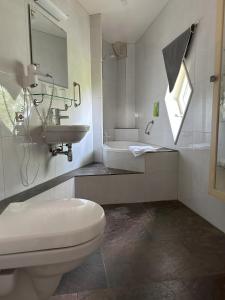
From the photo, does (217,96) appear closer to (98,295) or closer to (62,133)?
(62,133)

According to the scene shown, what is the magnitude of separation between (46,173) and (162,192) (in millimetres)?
1454

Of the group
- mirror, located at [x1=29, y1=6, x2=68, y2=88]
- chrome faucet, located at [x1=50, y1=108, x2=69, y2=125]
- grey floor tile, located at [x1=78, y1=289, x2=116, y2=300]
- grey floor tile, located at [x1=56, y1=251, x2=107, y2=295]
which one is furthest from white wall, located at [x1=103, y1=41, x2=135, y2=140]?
grey floor tile, located at [x1=78, y1=289, x2=116, y2=300]

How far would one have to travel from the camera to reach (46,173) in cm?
217

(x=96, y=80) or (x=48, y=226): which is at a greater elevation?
(x=96, y=80)

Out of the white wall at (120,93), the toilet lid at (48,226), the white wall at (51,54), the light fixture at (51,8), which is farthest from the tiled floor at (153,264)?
the white wall at (120,93)

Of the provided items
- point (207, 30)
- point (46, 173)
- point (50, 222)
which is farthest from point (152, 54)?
point (50, 222)

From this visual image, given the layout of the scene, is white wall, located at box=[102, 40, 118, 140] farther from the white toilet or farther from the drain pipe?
the white toilet

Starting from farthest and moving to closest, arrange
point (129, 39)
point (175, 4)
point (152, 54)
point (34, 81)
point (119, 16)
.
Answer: point (129, 39)
point (152, 54)
point (119, 16)
point (175, 4)
point (34, 81)

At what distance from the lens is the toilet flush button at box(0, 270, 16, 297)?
2.82ft

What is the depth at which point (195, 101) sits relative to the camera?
222cm

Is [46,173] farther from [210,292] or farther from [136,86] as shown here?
[136,86]

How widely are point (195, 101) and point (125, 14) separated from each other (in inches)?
72.9

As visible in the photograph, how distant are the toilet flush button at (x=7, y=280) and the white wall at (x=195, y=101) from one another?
5.57 ft

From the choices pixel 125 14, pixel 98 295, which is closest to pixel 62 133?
pixel 98 295
